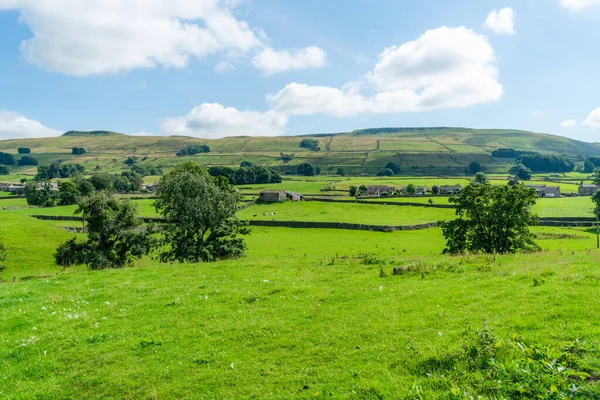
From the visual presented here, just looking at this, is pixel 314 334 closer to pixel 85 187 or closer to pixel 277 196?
pixel 277 196

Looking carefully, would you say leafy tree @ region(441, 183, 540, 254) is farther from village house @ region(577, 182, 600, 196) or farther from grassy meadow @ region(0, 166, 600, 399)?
village house @ region(577, 182, 600, 196)

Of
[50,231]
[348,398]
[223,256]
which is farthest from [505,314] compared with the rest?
[50,231]

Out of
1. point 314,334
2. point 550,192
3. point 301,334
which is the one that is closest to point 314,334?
point 314,334

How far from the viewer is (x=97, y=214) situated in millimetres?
34281

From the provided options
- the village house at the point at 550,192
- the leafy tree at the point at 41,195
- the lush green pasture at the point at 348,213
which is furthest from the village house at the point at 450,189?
the leafy tree at the point at 41,195

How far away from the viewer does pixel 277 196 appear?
4589 inches

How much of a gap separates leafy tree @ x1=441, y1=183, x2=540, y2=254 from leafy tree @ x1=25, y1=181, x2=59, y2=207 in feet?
376

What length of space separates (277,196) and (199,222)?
8083 cm

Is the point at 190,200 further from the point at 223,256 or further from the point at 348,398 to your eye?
the point at 348,398

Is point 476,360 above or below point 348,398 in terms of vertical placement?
above

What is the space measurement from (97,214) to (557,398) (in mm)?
36686

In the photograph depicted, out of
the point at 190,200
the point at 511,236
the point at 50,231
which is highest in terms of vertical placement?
the point at 190,200

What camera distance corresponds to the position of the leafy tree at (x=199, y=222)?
35.2 m

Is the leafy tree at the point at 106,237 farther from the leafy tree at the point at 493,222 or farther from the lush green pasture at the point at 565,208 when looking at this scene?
the lush green pasture at the point at 565,208
